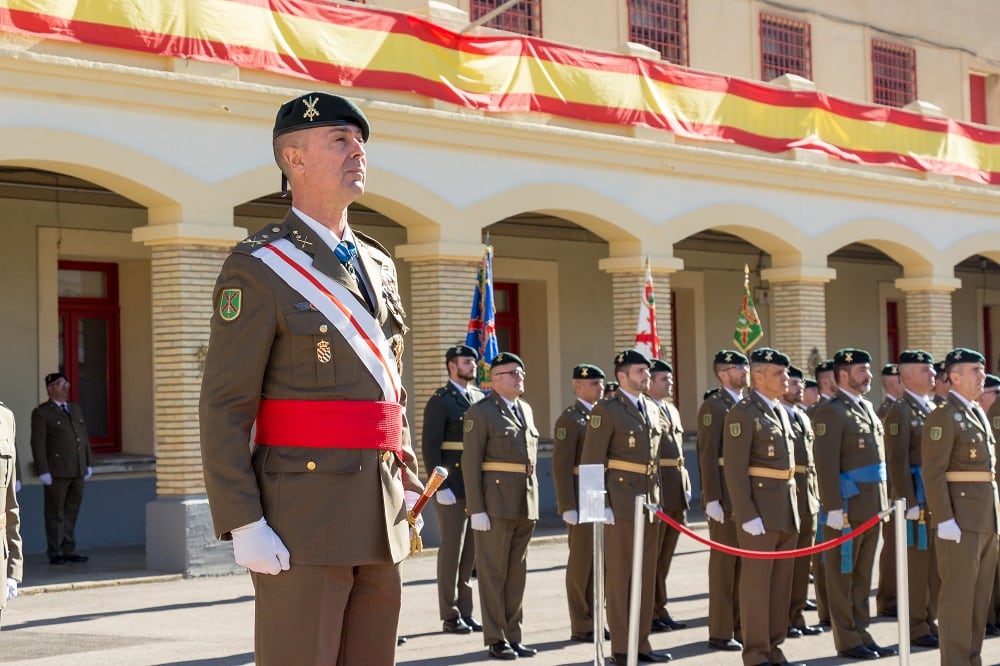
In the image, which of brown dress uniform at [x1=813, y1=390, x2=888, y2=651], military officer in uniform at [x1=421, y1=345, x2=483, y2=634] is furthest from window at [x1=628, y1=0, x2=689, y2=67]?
brown dress uniform at [x1=813, y1=390, x2=888, y2=651]

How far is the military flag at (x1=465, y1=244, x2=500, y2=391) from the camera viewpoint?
14258mm

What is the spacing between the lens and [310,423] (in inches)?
154

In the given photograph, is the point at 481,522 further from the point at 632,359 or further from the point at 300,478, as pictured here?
the point at 300,478

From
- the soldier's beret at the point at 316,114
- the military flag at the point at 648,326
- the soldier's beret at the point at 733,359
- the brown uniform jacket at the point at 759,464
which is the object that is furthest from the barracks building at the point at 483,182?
the soldier's beret at the point at 316,114

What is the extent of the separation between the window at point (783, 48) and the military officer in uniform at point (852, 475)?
12834mm

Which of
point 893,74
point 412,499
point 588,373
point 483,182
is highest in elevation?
point 893,74

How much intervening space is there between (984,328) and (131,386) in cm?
1676

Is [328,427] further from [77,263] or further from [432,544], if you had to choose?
[77,263]

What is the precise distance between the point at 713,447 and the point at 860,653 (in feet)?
6.42

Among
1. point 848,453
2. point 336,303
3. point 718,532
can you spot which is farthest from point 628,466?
point 336,303

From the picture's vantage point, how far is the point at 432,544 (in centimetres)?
1488

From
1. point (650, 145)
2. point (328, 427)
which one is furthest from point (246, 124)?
point (328, 427)

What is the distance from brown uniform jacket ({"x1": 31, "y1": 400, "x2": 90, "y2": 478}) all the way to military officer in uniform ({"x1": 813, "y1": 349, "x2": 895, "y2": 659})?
7.74 meters

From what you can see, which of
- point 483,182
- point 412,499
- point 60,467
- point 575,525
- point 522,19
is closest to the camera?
point 412,499
